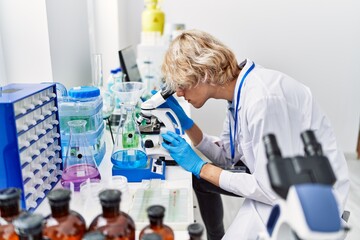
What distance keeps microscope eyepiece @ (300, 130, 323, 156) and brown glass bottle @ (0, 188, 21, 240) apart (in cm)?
53

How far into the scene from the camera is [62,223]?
24.2 inches

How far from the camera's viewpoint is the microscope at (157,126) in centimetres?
135

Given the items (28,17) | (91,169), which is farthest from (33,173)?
(28,17)

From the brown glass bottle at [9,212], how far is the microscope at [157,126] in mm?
718

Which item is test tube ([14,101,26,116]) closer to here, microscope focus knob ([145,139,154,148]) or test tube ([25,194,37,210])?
test tube ([25,194,37,210])

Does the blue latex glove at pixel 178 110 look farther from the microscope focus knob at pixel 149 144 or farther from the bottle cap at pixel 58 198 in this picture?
the bottle cap at pixel 58 198

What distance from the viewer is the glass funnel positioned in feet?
3.91

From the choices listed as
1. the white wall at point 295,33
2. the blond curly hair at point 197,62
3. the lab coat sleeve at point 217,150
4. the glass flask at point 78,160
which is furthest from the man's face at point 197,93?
the white wall at point 295,33

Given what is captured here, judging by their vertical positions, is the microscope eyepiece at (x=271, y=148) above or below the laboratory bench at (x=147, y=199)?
above

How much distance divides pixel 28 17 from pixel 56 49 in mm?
185

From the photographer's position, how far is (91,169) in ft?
3.72

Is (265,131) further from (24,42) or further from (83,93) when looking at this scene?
(24,42)

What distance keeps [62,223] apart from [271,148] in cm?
40

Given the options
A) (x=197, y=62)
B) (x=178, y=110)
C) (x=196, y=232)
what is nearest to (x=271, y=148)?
(x=196, y=232)
